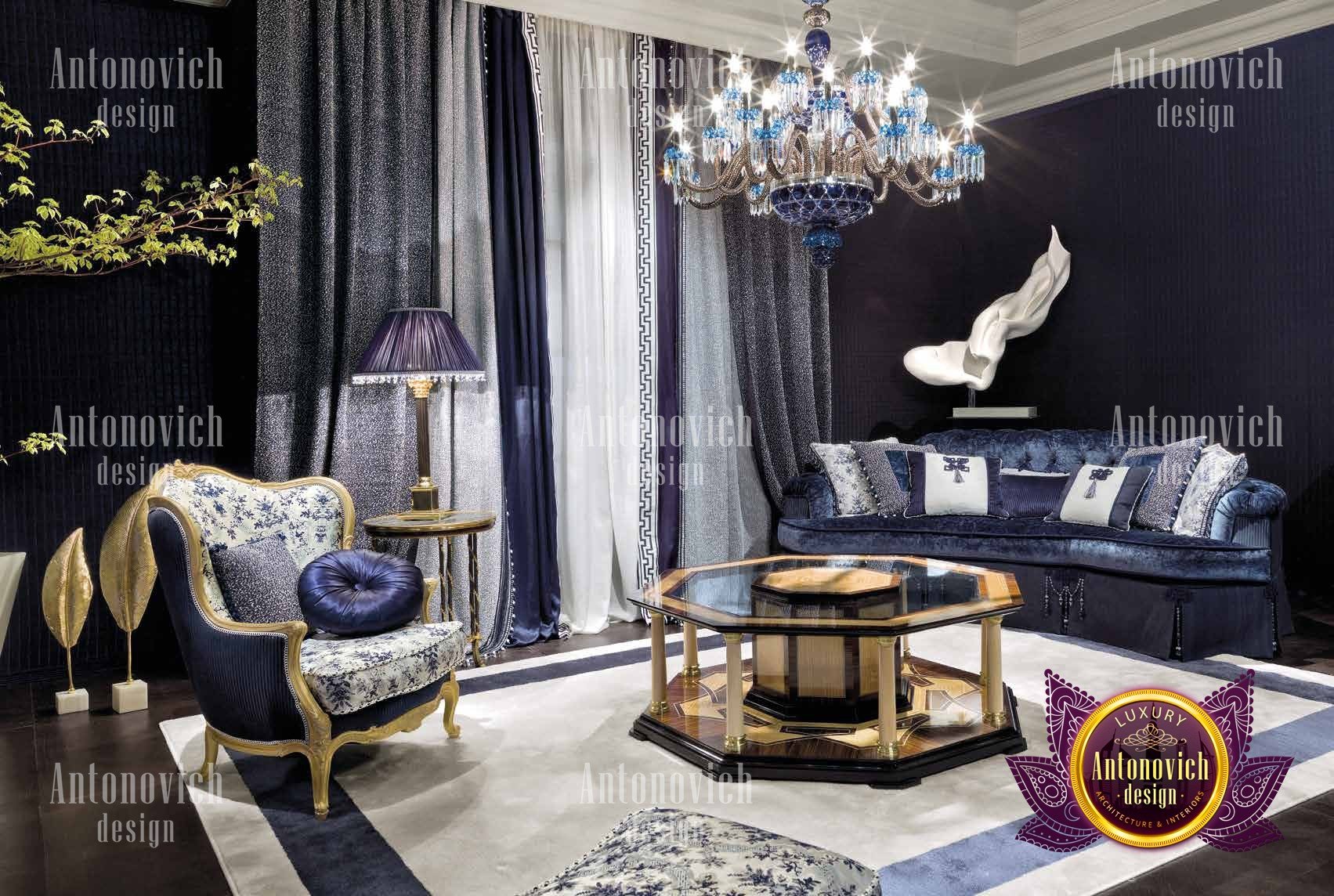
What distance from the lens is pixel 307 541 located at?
11.4 feet

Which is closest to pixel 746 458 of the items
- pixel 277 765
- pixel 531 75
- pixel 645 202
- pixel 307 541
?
pixel 645 202

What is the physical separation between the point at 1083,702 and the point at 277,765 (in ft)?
8.07

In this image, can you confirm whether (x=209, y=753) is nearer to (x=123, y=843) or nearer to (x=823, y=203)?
(x=123, y=843)

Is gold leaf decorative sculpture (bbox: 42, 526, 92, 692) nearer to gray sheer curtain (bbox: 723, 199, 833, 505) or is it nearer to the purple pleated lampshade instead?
the purple pleated lampshade

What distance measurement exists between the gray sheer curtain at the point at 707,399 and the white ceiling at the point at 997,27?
1.02 ft

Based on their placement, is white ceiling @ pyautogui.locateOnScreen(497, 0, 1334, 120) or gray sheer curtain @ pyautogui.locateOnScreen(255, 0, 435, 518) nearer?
gray sheer curtain @ pyautogui.locateOnScreen(255, 0, 435, 518)

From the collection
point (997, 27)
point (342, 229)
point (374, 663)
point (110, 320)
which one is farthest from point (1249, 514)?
point (110, 320)

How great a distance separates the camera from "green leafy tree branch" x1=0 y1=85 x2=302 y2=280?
3.72 meters

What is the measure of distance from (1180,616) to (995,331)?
7.52 feet

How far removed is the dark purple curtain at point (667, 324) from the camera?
525 cm

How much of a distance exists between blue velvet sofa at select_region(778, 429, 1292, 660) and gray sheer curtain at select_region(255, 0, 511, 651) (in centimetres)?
185

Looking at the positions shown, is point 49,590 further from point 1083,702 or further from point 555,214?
point 1083,702

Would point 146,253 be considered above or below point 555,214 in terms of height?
below

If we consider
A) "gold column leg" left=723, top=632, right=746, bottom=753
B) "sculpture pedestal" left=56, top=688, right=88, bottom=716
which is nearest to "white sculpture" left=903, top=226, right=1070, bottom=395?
"gold column leg" left=723, top=632, right=746, bottom=753
